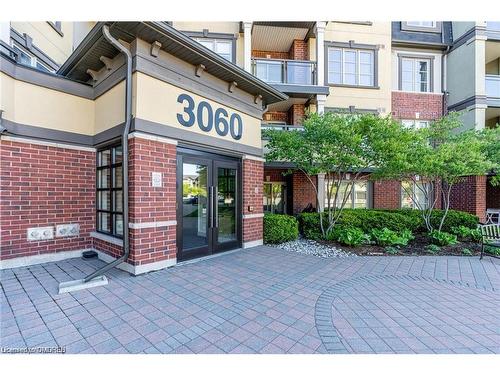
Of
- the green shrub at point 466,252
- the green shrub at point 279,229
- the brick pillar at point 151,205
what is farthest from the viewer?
the green shrub at point 279,229

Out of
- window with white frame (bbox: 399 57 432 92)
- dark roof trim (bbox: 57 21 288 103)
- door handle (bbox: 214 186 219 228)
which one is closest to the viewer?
dark roof trim (bbox: 57 21 288 103)

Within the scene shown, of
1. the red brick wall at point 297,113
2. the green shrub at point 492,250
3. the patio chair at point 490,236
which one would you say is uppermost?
the red brick wall at point 297,113

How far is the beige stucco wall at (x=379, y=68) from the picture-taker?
38.0 ft

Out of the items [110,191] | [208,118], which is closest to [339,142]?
[208,118]

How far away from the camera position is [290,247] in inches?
282

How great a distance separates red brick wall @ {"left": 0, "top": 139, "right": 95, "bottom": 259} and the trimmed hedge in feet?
21.1

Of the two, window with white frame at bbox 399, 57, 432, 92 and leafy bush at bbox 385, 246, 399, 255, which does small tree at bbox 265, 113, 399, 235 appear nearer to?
leafy bush at bbox 385, 246, 399, 255

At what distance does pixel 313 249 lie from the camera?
274 inches

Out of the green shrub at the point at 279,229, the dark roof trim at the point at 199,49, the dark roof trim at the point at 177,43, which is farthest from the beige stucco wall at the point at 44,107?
the green shrub at the point at 279,229

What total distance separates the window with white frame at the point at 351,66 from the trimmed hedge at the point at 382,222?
6.67 meters

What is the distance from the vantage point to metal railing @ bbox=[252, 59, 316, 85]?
10451mm

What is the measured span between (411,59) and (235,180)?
12.3 m

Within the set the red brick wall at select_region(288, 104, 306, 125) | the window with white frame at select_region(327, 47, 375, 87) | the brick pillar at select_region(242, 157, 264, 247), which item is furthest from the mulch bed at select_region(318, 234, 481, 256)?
the window with white frame at select_region(327, 47, 375, 87)

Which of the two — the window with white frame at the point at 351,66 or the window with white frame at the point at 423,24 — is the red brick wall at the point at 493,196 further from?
the window with white frame at the point at 423,24
